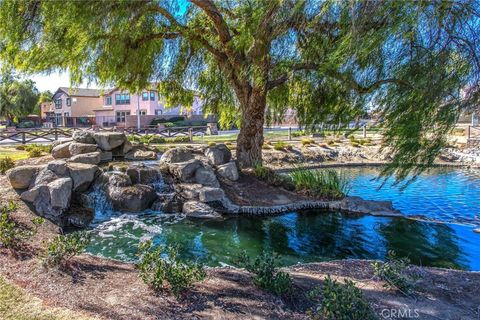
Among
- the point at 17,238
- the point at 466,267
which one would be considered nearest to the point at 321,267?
the point at 466,267

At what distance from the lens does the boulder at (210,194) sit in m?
11.7

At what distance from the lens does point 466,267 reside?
25.0 feet

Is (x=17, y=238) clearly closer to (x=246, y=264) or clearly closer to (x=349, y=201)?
(x=246, y=264)

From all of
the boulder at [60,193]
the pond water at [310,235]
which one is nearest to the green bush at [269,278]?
the pond water at [310,235]

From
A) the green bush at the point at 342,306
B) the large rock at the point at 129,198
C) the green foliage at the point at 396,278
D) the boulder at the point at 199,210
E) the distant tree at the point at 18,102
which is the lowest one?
the boulder at the point at 199,210

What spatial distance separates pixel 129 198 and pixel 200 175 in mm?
2487

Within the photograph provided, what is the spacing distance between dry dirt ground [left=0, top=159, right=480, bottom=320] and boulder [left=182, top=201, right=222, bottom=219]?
197 inches

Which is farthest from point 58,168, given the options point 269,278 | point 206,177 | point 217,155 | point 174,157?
point 269,278

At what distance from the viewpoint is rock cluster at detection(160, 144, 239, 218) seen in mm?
11492

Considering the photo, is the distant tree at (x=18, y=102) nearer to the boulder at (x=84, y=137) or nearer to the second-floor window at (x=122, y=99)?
the second-floor window at (x=122, y=99)

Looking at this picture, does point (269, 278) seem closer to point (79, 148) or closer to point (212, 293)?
point (212, 293)

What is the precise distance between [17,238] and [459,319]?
703 centimetres

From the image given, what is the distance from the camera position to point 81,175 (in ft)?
37.3

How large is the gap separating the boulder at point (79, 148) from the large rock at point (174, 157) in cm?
288
